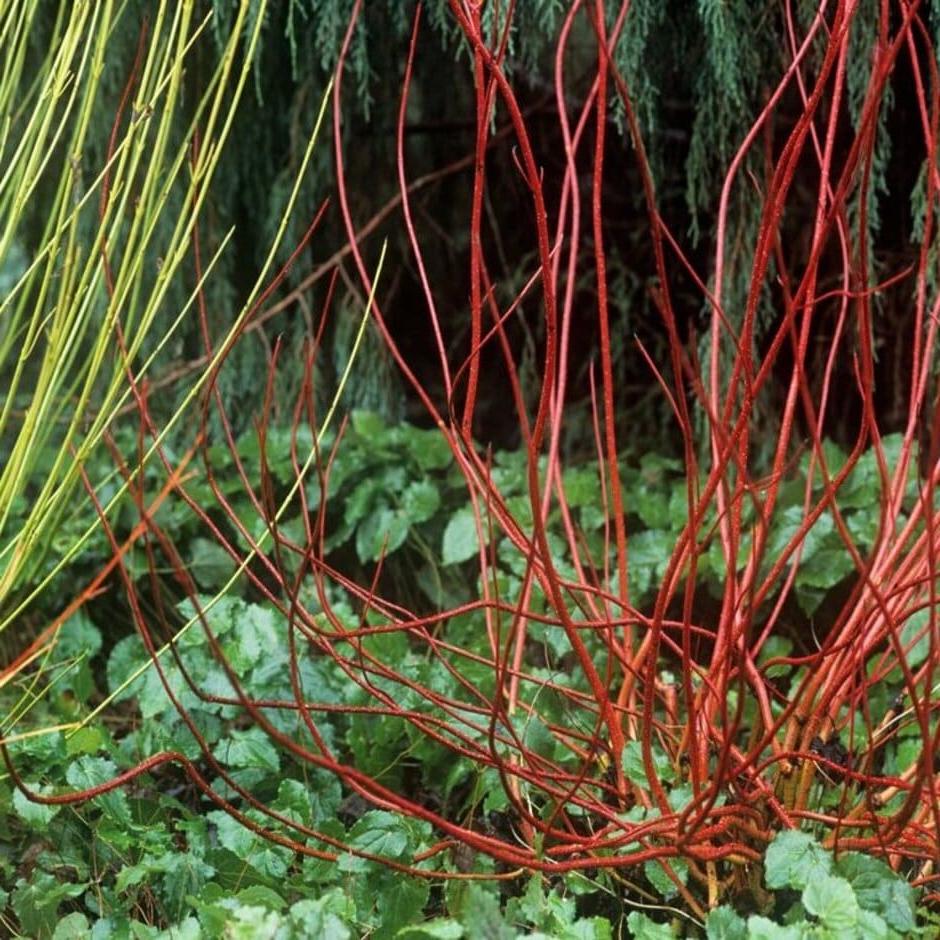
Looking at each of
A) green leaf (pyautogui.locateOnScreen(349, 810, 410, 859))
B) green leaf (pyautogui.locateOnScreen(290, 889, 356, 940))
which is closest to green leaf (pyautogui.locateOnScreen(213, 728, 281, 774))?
green leaf (pyautogui.locateOnScreen(349, 810, 410, 859))

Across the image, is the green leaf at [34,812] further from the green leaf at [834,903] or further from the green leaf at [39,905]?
the green leaf at [834,903]

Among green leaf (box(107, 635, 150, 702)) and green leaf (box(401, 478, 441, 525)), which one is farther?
green leaf (box(401, 478, 441, 525))

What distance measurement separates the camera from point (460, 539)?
240 centimetres

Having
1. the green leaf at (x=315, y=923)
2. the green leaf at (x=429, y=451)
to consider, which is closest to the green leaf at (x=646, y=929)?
the green leaf at (x=315, y=923)

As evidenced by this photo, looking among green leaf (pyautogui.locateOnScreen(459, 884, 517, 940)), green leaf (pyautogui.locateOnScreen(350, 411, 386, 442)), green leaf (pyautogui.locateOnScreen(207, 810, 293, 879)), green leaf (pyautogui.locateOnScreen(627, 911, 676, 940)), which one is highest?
green leaf (pyautogui.locateOnScreen(350, 411, 386, 442))

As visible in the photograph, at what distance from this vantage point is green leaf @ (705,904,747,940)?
1.27m

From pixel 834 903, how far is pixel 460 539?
4.12 feet

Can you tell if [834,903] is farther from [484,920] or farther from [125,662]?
[125,662]

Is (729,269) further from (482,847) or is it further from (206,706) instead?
(482,847)

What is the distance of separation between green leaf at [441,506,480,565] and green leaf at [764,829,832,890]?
3.56ft

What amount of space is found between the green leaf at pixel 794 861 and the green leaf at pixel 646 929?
0.11 m

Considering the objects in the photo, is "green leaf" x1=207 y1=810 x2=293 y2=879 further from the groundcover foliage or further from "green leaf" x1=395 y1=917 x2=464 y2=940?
"green leaf" x1=395 y1=917 x2=464 y2=940

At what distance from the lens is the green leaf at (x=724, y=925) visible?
1270 millimetres

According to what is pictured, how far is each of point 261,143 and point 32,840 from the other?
5.40 ft
